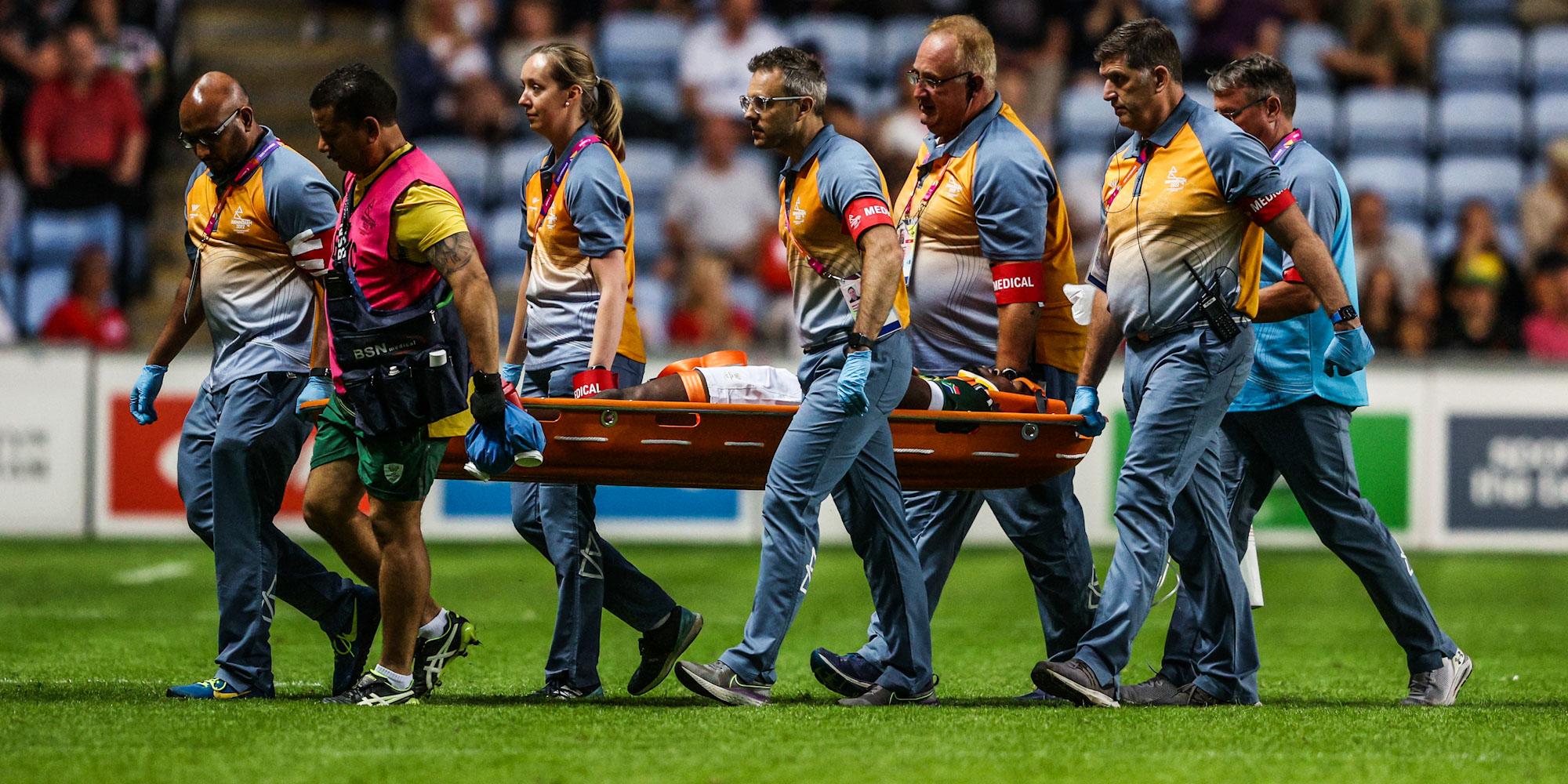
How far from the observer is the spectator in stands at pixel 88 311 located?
13.1 m

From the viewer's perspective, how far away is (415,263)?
5.21 meters

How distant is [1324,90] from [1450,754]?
11.7m

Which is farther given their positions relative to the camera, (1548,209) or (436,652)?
(1548,209)

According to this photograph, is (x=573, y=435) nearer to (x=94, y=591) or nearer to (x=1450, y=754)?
(x=1450, y=754)

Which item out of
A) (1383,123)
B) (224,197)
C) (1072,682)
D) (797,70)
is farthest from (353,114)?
(1383,123)

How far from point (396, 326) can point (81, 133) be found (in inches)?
417

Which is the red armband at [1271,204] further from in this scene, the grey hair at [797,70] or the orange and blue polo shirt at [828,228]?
the grey hair at [797,70]

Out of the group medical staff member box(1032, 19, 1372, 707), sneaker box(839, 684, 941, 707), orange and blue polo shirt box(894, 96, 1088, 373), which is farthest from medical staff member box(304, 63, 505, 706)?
medical staff member box(1032, 19, 1372, 707)

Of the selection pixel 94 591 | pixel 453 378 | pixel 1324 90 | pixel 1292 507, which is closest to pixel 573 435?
pixel 453 378

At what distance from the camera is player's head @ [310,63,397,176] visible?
5.14m

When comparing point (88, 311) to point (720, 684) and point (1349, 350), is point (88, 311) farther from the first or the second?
point (1349, 350)

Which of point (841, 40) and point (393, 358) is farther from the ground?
point (841, 40)

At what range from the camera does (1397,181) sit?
14.9 metres

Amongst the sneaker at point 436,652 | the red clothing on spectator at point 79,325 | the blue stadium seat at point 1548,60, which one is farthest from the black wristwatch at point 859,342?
the blue stadium seat at point 1548,60
